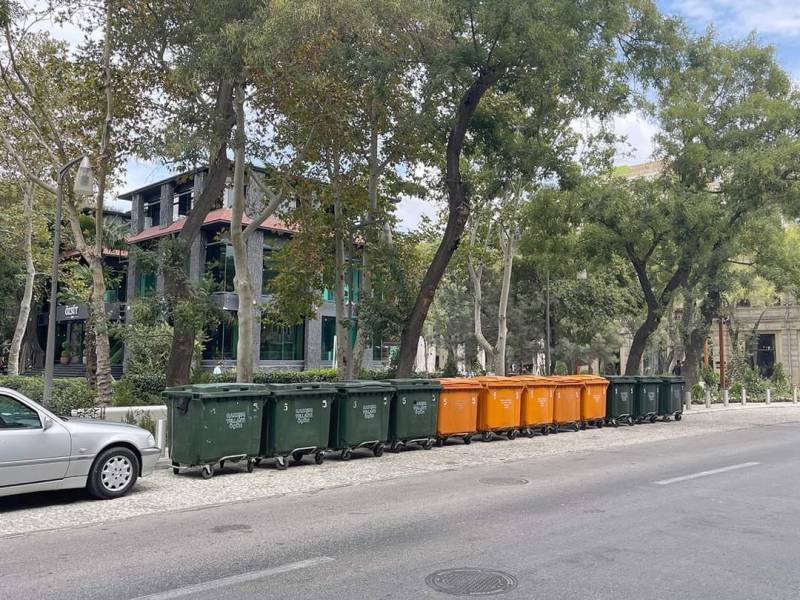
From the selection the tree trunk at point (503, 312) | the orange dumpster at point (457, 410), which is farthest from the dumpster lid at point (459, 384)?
the tree trunk at point (503, 312)

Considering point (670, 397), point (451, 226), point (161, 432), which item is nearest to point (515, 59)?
point (451, 226)

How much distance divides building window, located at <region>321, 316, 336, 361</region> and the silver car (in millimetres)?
33167

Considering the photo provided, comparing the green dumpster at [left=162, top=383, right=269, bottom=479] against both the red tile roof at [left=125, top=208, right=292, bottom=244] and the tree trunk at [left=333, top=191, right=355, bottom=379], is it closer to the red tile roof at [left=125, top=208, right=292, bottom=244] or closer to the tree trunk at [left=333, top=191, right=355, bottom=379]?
the tree trunk at [left=333, top=191, right=355, bottom=379]

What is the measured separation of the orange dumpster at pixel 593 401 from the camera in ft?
59.8

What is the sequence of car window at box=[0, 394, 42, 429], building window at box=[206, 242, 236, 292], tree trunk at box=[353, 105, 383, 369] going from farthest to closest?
building window at box=[206, 242, 236, 292], tree trunk at box=[353, 105, 383, 369], car window at box=[0, 394, 42, 429]

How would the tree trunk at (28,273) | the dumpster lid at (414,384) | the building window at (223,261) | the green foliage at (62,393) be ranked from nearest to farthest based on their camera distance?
the dumpster lid at (414,384)
the green foliage at (62,393)
the tree trunk at (28,273)
the building window at (223,261)

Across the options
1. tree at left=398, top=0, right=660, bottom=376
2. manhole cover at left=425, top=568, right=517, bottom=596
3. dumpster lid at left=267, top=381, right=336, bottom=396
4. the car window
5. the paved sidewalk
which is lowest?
the paved sidewalk

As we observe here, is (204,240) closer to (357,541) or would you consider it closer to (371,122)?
(371,122)

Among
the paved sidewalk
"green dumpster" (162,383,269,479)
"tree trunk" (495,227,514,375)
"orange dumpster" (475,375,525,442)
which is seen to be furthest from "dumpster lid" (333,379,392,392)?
"tree trunk" (495,227,514,375)

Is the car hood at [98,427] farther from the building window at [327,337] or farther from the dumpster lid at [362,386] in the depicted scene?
the building window at [327,337]

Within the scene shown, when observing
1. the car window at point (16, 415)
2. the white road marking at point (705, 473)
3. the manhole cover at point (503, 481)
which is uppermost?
the car window at point (16, 415)

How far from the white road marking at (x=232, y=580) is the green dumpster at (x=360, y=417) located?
20.8 feet

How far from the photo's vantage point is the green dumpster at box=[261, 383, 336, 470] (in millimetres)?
11328

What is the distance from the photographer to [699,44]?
19.8 meters
